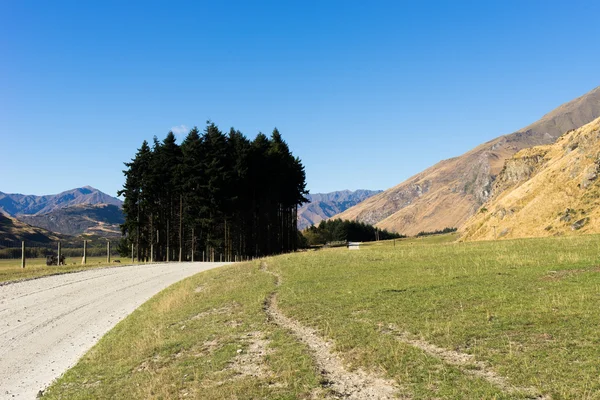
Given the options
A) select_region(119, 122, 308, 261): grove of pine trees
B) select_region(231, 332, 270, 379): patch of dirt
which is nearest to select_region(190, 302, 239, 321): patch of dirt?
select_region(231, 332, 270, 379): patch of dirt

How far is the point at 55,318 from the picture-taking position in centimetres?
2148

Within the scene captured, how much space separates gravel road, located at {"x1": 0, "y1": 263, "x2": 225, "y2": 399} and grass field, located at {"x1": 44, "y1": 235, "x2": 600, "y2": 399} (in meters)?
1.27

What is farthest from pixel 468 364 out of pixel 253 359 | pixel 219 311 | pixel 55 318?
pixel 55 318

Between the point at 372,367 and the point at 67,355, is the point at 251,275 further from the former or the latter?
the point at 372,367

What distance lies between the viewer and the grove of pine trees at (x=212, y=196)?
64.8 m

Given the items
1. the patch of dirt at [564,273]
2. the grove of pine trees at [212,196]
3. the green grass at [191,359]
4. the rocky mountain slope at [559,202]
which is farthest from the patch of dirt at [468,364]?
the rocky mountain slope at [559,202]

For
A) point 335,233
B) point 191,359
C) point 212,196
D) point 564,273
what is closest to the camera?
point 191,359

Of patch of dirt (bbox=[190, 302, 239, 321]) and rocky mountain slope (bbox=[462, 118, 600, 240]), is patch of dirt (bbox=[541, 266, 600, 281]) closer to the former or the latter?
patch of dirt (bbox=[190, 302, 239, 321])

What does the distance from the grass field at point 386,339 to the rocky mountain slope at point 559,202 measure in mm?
49596

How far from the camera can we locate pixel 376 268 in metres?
27.6

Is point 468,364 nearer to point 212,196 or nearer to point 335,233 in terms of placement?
point 212,196

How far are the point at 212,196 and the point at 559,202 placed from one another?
58.2m

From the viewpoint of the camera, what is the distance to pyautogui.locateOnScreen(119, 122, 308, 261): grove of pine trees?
212 ft

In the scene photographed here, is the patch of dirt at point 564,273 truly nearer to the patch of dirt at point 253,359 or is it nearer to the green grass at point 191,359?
the green grass at point 191,359
